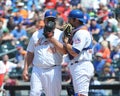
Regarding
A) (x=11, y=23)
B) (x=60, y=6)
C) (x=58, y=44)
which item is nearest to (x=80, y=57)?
(x=58, y=44)

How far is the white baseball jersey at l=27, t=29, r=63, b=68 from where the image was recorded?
7152mm

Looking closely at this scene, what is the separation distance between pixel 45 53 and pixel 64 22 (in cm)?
715

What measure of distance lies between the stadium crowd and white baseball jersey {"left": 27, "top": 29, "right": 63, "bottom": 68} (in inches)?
163

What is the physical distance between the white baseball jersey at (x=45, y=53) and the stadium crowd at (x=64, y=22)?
4138 mm

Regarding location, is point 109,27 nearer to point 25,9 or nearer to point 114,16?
point 114,16

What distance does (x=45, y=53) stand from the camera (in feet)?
23.5

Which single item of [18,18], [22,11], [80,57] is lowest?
[80,57]

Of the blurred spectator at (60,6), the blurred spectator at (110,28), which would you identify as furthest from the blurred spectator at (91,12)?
the blurred spectator at (110,28)

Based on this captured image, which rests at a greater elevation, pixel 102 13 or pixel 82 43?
pixel 102 13

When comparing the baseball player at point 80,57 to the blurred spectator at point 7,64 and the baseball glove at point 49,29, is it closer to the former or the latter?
the baseball glove at point 49,29

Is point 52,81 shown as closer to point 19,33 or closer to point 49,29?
point 49,29

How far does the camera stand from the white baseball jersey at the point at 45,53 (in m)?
7.15

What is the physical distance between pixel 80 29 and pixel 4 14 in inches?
375

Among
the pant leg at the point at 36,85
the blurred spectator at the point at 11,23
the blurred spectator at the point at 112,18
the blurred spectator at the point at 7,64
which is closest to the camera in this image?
the pant leg at the point at 36,85
